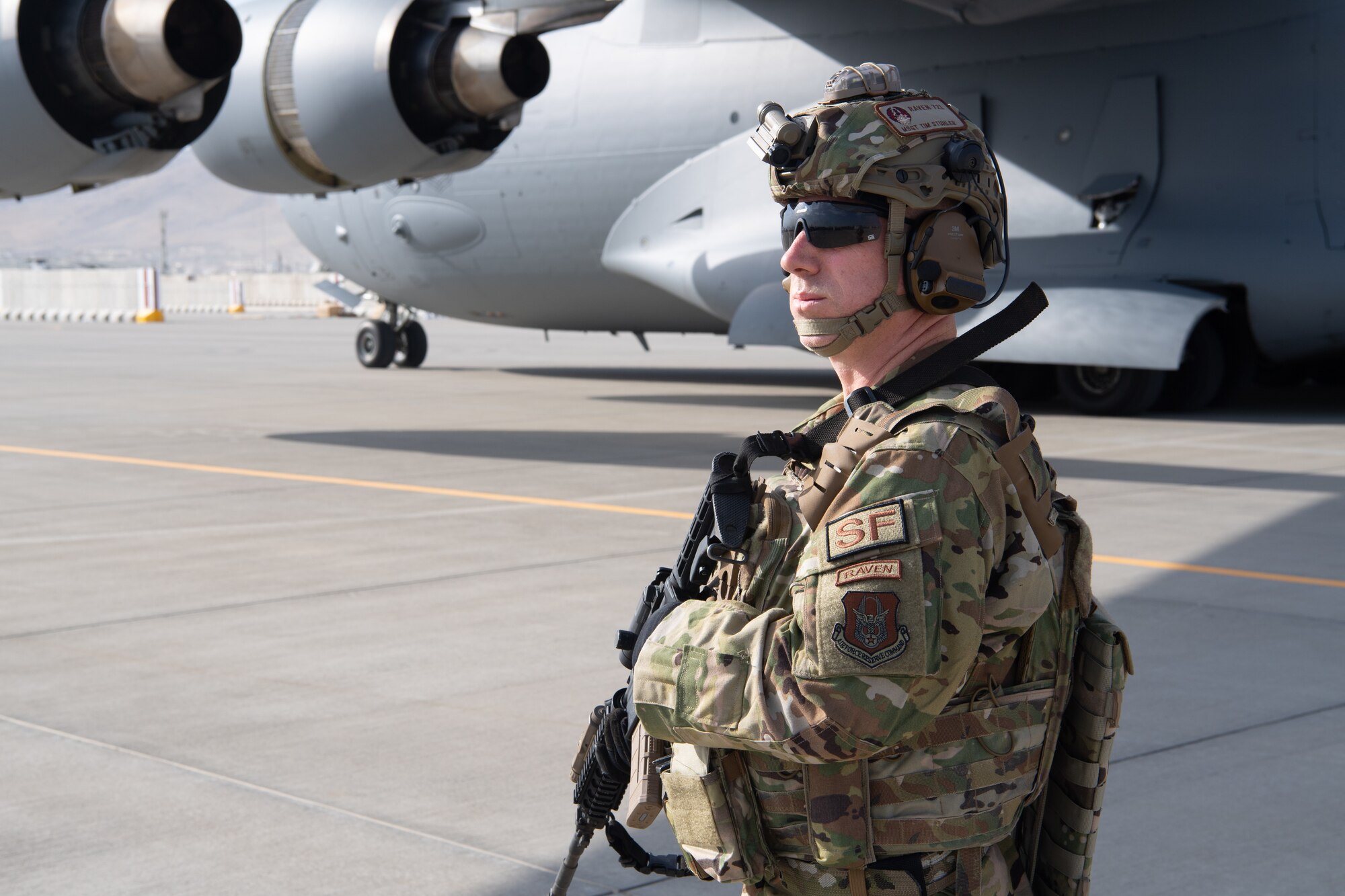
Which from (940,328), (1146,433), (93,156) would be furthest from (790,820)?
(1146,433)

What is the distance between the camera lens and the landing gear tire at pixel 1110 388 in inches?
545

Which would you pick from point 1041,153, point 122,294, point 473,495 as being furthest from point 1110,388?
point 122,294

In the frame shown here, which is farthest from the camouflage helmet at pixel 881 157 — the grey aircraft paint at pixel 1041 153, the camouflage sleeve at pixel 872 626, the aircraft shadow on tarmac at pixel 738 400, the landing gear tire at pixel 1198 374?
the aircraft shadow on tarmac at pixel 738 400

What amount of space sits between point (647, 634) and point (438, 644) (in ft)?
12.7

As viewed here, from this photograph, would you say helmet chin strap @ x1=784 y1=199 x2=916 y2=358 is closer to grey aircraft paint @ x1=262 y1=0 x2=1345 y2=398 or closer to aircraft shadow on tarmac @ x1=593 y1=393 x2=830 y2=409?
grey aircraft paint @ x1=262 y1=0 x2=1345 y2=398

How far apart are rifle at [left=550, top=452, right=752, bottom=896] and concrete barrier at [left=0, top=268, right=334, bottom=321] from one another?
4547 cm

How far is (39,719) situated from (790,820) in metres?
3.51

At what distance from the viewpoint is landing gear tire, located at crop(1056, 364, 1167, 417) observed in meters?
13.8

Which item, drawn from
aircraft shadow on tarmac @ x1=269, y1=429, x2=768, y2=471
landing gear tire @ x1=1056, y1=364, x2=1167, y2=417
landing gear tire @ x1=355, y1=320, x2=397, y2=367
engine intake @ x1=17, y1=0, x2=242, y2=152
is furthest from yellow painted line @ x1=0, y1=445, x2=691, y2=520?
landing gear tire @ x1=355, y1=320, x2=397, y2=367

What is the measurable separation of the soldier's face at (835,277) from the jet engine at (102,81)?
31.7 ft

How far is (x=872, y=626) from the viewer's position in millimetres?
1768

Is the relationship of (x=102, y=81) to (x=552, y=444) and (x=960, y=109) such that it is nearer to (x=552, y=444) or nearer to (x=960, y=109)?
(x=552, y=444)

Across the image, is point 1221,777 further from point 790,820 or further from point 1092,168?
point 1092,168

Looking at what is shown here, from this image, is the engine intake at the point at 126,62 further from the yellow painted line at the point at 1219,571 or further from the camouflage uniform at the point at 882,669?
the camouflage uniform at the point at 882,669
